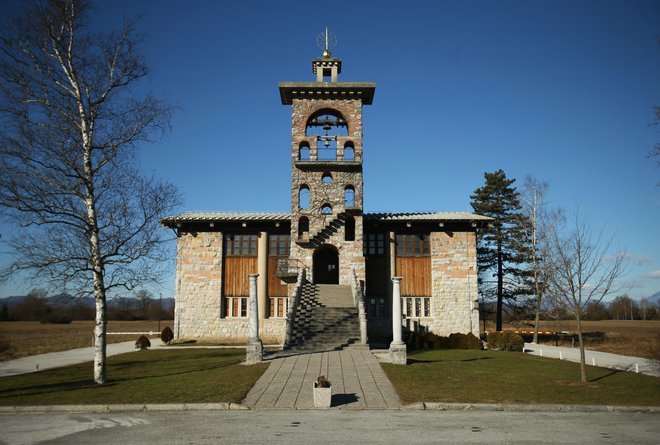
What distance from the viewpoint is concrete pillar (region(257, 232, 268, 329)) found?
31172mm

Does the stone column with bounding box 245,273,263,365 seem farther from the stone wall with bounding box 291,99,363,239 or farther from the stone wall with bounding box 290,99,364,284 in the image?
the stone wall with bounding box 291,99,363,239

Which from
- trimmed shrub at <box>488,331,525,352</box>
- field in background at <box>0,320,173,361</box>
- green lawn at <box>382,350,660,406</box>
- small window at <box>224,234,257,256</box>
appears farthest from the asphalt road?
small window at <box>224,234,257,256</box>

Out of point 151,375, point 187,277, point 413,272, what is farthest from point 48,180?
point 413,272

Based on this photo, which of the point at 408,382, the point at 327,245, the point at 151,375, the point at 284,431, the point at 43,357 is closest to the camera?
the point at 284,431

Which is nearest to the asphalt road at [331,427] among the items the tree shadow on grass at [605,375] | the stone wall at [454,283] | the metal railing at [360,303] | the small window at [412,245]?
the tree shadow on grass at [605,375]

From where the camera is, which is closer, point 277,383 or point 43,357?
point 277,383

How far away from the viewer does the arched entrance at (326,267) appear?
3312cm

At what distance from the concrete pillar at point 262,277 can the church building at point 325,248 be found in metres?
0.07

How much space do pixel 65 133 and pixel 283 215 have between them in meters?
17.2

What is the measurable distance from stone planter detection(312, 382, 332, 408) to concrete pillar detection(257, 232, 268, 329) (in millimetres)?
18985

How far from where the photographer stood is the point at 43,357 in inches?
990

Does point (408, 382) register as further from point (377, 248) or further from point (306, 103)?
point (306, 103)


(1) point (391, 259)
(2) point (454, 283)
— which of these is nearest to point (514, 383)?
(2) point (454, 283)

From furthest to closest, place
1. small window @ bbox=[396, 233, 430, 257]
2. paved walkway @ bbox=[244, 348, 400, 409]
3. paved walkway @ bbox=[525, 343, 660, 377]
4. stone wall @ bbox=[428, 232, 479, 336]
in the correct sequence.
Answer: small window @ bbox=[396, 233, 430, 257], stone wall @ bbox=[428, 232, 479, 336], paved walkway @ bbox=[525, 343, 660, 377], paved walkway @ bbox=[244, 348, 400, 409]
